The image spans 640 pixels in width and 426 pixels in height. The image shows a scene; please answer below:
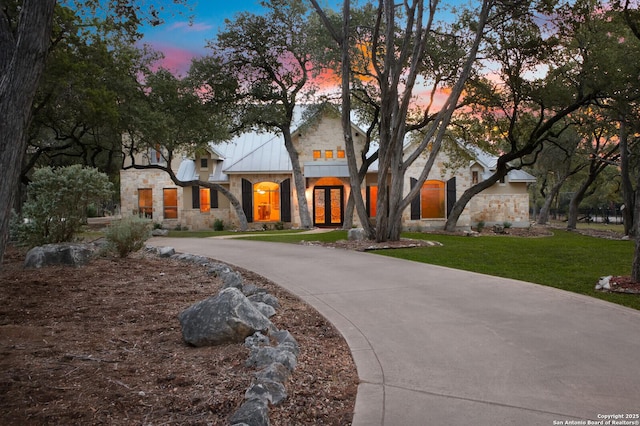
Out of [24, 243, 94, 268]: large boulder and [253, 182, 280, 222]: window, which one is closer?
[24, 243, 94, 268]: large boulder

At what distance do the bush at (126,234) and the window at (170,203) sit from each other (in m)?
17.2

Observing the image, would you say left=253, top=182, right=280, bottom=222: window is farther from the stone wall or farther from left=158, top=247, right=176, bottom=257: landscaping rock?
left=158, top=247, right=176, bottom=257: landscaping rock

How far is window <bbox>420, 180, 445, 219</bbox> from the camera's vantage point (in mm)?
26312

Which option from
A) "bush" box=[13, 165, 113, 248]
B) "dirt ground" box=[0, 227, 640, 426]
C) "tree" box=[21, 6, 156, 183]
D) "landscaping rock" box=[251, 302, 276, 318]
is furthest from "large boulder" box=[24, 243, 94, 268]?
"tree" box=[21, 6, 156, 183]

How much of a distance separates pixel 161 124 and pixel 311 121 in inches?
352

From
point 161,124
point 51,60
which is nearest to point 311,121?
point 161,124

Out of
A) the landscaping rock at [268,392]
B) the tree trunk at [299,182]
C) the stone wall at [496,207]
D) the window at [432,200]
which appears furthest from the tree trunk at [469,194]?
the landscaping rock at [268,392]

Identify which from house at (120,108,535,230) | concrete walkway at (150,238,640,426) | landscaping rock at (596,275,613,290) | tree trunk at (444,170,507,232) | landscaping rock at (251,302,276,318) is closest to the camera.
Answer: concrete walkway at (150,238,640,426)

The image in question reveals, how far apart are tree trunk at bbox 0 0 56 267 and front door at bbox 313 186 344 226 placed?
2248cm

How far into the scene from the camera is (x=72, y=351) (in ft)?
14.8

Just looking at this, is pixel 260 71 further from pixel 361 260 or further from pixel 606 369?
Result: pixel 606 369

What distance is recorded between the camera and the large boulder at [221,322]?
188 inches

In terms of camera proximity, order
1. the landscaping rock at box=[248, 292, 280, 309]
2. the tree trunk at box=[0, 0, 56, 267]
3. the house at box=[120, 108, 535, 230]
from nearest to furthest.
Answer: the tree trunk at box=[0, 0, 56, 267] → the landscaping rock at box=[248, 292, 280, 309] → the house at box=[120, 108, 535, 230]

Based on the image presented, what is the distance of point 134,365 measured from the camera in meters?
4.17
